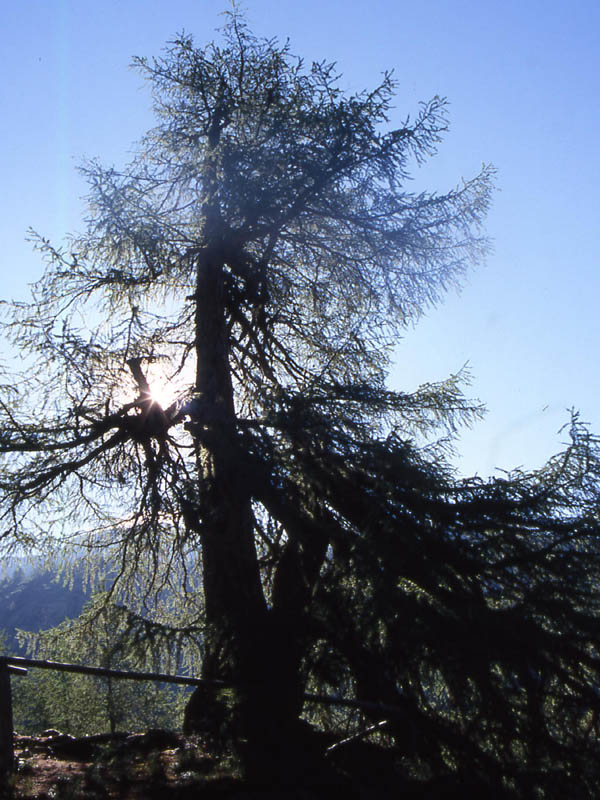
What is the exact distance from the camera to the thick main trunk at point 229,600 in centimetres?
604

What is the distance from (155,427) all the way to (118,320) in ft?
7.89

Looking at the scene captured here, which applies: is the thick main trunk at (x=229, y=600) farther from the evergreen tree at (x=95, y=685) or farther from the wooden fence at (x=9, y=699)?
the evergreen tree at (x=95, y=685)

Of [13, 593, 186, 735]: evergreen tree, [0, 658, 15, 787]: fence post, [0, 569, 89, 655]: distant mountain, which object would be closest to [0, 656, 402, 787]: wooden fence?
[0, 658, 15, 787]: fence post

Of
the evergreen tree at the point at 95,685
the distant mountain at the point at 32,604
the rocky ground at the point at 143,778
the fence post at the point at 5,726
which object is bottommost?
the rocky ground at the point at 143,778

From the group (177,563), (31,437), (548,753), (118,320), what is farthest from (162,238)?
(548,753)

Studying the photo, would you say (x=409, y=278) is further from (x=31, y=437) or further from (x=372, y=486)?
(x=31, y=437)

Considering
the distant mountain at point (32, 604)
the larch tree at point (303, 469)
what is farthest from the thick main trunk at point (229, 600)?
the distant mountain at point (32, 604)

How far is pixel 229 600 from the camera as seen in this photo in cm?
757

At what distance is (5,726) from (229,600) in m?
2.57

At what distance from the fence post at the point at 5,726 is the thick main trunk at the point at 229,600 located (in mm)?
1797

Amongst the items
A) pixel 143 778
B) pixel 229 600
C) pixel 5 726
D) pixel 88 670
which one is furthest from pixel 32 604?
pixel 143 778

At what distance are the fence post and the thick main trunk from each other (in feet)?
5.90

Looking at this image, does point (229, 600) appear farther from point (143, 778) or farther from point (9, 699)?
point (9, 699)

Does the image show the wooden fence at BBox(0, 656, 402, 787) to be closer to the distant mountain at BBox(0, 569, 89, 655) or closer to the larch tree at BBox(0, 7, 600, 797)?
the larch tree at BBox(0, 7, 600, 797)
